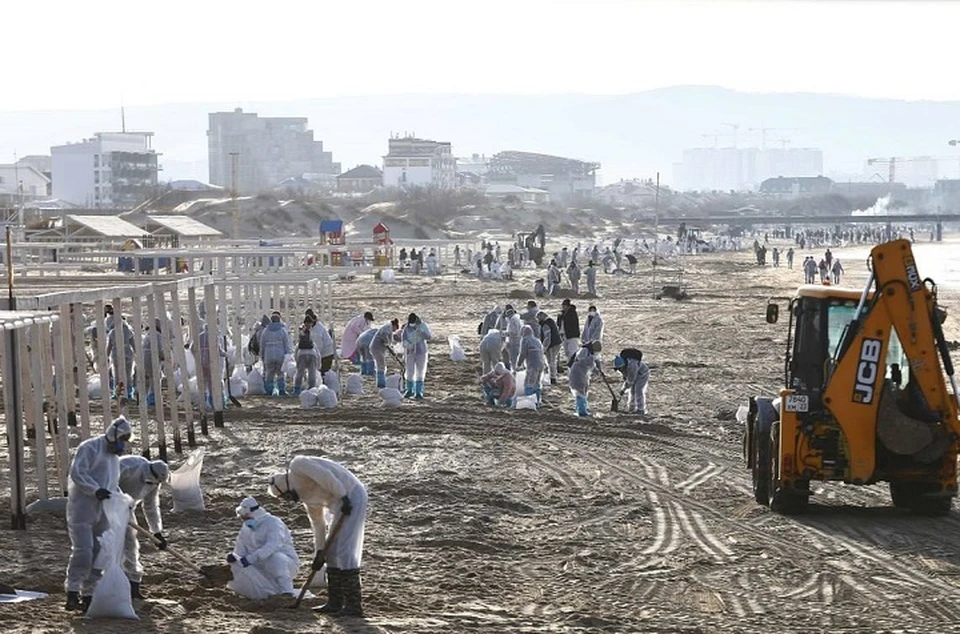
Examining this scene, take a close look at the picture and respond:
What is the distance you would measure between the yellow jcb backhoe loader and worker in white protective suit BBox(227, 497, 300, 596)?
4499mm

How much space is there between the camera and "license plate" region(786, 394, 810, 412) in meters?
12.6

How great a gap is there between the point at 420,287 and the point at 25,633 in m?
41.9

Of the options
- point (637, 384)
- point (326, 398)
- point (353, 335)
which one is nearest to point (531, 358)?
point (637, 384)

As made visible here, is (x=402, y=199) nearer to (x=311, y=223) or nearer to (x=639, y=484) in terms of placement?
(x=311, y=223)

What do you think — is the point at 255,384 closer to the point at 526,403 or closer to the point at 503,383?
the point at 503,383

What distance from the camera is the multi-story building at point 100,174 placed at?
146875 mm

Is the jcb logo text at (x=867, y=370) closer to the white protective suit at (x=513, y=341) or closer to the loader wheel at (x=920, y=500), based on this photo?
the loader wheel at (x=920, y=500)

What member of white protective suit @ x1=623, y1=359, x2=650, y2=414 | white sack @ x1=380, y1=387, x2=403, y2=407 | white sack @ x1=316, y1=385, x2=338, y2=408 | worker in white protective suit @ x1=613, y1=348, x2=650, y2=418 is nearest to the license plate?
worker in white protective suit @ x1=613, y1=348, x2=650, y2=418

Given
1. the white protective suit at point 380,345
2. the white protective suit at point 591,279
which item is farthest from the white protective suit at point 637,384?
the white protective suit at point 591,279

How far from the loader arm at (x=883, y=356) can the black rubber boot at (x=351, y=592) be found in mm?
4591

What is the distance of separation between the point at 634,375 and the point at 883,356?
26.3 ft

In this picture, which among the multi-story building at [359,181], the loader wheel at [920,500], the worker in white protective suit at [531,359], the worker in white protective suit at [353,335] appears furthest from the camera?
the multi-story building at [359,181]

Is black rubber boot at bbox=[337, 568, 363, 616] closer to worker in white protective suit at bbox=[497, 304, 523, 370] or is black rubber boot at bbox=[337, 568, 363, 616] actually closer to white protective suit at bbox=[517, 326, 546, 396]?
white protective suit at bbox=[517, 326, 546, 396]

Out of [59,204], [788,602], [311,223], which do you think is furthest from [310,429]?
[59,204]
